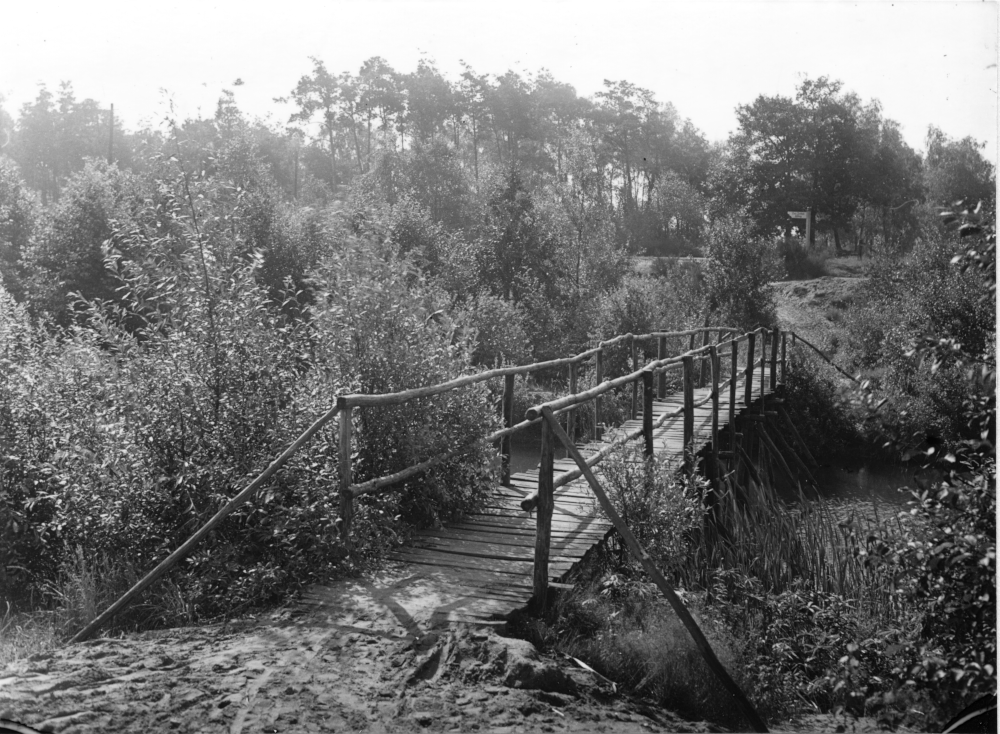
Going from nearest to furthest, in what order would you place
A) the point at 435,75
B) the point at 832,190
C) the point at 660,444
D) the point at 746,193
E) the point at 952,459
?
the point at 952,459 → the point at 660,444 → the point at 832,190 → the point at 746,193 → the point at 435,75

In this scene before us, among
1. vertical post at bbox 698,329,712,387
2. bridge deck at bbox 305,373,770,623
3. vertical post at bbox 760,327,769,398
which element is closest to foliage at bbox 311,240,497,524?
bridge deck at bbox 305,373,770,623

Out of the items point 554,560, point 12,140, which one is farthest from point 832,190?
point 12,140

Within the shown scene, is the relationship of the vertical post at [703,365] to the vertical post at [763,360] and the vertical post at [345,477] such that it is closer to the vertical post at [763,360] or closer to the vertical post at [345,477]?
the vertical post at [763,360]

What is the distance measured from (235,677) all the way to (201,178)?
3.96m

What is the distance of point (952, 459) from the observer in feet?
11.5

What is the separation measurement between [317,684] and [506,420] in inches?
154

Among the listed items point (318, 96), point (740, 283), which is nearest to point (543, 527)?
point (318, 96)

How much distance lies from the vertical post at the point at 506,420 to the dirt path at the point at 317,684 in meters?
3.06

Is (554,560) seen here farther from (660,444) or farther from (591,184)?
(591,184)

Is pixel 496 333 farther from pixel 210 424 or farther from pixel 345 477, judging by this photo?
pixel 345 477

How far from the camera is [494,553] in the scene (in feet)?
19.5

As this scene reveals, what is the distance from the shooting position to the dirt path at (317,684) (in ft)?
12.0

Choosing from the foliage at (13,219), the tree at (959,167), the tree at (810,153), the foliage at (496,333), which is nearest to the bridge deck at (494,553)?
the tree at (959,167)

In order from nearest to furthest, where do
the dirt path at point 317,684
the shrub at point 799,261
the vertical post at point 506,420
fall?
the dirt path at point 317,684
the vertical post at point 506,420
the shrub at point 799,261
